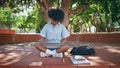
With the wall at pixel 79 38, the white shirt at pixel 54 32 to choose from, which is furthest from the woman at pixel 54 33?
the wall at pixel 79 38

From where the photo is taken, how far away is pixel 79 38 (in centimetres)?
1348

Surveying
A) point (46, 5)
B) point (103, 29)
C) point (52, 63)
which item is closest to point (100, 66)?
point (52, 63)

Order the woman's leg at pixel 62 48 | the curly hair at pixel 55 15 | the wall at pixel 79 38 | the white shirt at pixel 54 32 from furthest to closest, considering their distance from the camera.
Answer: the wall at pixel 79 38, the white shirt at pixel 54 32, the curly hair at pixel 55 15, the woman's leg at pixel 62 48

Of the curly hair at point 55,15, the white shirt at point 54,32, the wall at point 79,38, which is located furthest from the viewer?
the wall at point 79,38

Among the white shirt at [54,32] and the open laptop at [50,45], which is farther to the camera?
the white shirt at [54,32]

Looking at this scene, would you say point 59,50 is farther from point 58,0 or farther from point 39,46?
point 58,0

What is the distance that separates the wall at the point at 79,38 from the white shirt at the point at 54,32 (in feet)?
21.1

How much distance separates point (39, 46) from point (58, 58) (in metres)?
0.48

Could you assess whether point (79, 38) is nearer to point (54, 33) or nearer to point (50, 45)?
point (54, 33)

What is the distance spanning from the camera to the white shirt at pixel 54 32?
496 centimetres

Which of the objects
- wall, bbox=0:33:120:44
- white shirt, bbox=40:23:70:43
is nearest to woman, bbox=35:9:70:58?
white shirt, bbox=40:23:70:43

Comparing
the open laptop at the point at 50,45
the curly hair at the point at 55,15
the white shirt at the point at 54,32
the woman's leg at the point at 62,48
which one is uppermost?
the curly hair at the point at 55,15

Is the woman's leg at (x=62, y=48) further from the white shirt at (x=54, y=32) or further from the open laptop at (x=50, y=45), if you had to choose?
the white shirt at (x=54, y=32)

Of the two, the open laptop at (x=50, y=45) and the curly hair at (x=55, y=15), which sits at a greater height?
the curly hair at (x=55, y=15)
